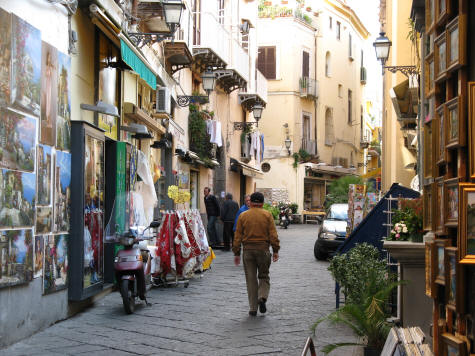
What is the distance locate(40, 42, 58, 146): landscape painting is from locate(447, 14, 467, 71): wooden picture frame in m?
4.95

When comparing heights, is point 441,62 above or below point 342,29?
below

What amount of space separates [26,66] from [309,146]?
3648cm

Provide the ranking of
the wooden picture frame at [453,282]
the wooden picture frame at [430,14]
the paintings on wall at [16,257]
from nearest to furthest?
the wooden picture frame at [453,282]
the wooden picture frame at [430,14]
the paintings on wall at [16,257]

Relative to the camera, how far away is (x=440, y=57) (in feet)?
16.8

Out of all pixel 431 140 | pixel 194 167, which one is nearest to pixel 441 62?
pixel 431 140

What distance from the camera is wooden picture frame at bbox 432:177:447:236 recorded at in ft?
16.1

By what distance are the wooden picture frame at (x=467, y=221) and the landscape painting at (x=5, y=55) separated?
4596 millimetres

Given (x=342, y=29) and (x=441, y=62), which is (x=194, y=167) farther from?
(x=342, y=29)

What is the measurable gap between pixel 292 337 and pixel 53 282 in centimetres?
292

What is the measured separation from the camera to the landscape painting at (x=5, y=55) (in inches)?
273

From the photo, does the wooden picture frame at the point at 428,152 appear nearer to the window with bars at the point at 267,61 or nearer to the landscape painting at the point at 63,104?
the landscape painting at the point at 63,104

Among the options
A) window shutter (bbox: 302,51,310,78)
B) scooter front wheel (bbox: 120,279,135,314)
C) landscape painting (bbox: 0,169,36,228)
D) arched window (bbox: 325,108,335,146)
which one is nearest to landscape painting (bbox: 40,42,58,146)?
landscape painting (bbox: 0,169,36,228)

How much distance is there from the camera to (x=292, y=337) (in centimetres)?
771

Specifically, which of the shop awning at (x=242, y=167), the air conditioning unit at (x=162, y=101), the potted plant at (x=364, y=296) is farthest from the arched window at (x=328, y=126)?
the potted plant at (x=364, y=296)
